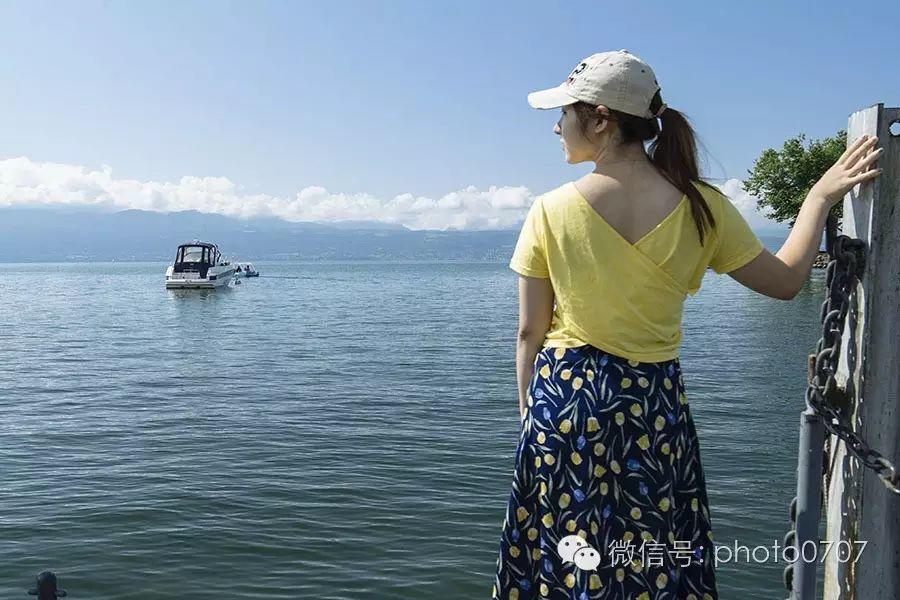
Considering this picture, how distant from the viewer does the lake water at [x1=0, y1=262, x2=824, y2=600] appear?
8125mm

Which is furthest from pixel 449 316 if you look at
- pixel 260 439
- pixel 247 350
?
pixel 260 439

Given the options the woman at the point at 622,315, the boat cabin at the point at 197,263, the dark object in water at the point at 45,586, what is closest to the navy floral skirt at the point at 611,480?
the woman at the point at 622,315

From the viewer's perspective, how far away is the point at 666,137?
2670mm

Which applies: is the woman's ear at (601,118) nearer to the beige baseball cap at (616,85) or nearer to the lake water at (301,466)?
the beige baseball cap at (616,85)

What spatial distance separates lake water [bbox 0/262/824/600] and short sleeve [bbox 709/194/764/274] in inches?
227

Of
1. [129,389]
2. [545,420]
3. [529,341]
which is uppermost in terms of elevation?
[529,341]

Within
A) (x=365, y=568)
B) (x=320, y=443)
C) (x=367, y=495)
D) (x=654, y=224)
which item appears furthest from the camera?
(x=320, y=443)

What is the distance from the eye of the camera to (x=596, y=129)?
2652 millimetres

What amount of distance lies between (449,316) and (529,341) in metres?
41.2

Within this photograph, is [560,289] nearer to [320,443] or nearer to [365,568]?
[365,568]

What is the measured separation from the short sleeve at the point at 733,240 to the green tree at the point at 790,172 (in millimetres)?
66714

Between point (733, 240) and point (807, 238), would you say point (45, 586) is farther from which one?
point (807, 238)

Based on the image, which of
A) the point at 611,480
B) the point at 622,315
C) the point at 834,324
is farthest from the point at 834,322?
the point at 611,480

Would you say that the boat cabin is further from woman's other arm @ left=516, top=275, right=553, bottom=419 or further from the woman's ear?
the woman's ear
